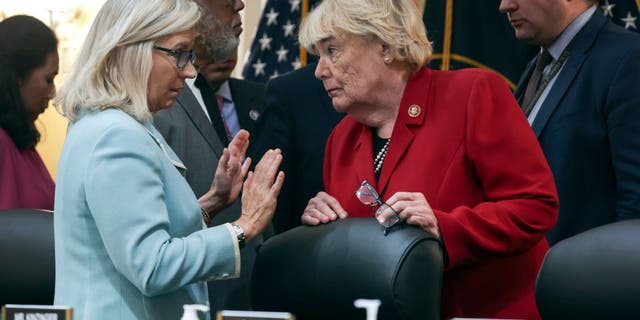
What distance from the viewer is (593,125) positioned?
305cm

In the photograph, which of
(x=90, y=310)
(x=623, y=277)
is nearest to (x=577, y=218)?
(x=623, y=277)

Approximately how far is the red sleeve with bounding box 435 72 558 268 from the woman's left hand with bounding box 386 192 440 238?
0.08 feet

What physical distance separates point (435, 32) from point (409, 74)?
229 centimetres

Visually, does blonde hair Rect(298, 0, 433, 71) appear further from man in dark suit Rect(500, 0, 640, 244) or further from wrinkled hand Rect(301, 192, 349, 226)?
man in dark suit Rect(500, 0, 640, 244)

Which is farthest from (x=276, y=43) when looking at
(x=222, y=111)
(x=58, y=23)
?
(x=58, y=23)

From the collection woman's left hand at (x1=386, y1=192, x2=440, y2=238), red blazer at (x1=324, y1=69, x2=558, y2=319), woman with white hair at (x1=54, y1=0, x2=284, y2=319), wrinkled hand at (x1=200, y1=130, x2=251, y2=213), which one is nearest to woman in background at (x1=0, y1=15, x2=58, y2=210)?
wrinkled hand at (x1=200, y1=130, x2=251, y2=213)

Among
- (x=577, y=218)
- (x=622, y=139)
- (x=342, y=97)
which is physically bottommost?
(x=577, y=218)

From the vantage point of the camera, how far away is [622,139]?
295cm

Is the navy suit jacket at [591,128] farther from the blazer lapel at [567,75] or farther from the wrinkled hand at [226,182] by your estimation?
the wrinkled hand at [226,182]

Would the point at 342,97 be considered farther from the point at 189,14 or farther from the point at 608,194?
the point at 608,194

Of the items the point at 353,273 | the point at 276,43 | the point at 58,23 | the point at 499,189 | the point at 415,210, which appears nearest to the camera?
the point at 353,273

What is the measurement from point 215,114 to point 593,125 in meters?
1.25

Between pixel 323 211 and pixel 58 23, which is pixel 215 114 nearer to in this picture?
pixel 323 211

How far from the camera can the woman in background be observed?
3.62 metres
